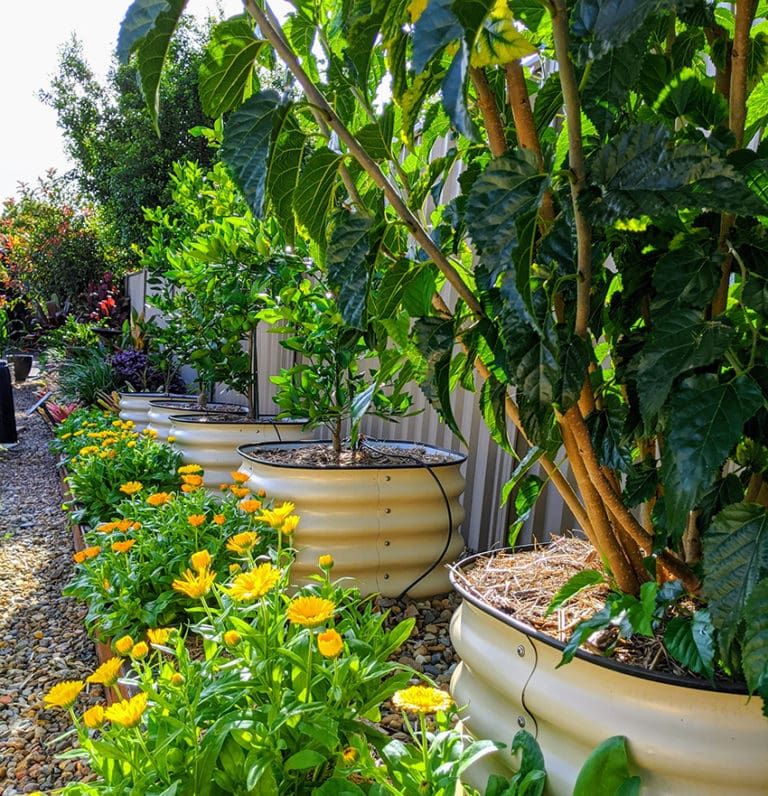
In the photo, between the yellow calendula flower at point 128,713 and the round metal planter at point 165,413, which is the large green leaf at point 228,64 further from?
the round metal planter at point 165,413

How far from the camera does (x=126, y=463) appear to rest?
3.42 meters

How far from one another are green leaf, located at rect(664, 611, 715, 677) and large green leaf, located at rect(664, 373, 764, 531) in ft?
0.71

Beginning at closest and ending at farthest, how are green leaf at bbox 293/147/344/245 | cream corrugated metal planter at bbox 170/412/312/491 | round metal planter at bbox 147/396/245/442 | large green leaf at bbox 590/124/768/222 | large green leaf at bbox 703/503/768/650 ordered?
large green leaf at bbox 590/124/768/222 < large green leaf at bbox 703/503/768/650 < green leaf at bbox 293/147/344/245 < cream corrugated metal planter at bbox 170/412/312/491 < round metal planter at bbox 147/396/245/442

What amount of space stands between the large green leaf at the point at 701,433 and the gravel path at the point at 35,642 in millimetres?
1003

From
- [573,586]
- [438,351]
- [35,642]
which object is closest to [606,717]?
[573,586]

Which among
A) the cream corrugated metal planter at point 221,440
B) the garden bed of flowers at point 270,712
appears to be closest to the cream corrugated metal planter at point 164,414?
the cream corrugated metal planter at point 221,440

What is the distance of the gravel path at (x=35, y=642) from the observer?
1.69 m

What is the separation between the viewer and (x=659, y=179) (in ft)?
2.03

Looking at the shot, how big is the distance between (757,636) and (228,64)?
0.82 metres

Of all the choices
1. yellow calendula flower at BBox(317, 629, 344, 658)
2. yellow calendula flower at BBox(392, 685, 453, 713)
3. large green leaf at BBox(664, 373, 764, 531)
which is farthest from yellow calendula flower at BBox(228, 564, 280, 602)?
large green leaf at BBox(664, 373, 764, 531)

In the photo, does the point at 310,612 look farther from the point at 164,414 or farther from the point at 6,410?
the point at 6,410

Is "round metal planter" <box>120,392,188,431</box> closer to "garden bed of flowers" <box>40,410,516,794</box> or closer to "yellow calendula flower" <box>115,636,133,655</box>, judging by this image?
"garden bed of flowers" <box>40,410,516,794</box>

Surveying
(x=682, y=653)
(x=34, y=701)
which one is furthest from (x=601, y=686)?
(x=34, y=701)

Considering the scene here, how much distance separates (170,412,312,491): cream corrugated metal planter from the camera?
123 inches
